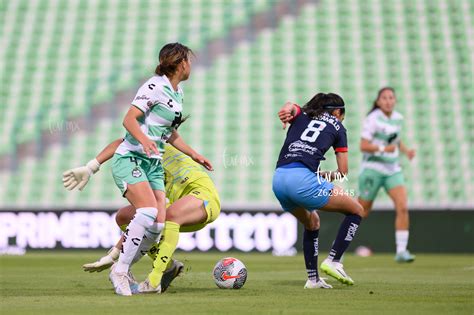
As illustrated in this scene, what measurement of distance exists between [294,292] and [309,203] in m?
0.85

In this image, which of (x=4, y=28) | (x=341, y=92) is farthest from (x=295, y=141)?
(x=4, y=28)

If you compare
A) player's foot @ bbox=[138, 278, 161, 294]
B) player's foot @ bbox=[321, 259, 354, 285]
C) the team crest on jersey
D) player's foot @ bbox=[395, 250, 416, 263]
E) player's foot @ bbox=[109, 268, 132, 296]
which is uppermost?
the team crest on jersey

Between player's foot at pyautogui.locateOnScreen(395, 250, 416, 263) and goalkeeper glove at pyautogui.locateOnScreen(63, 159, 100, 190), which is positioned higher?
A: goalkeeper glove at pyautogui.locateOnScreen(63, 159, 100, 190)

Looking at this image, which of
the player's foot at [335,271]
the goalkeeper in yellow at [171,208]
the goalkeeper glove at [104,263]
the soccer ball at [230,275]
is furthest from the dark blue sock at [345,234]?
the goalkeeper glove at [104,263]

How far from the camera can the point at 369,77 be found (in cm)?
1941

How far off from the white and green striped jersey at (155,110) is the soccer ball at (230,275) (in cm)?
124

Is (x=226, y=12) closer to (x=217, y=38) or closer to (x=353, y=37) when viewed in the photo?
(x=217, y=38)

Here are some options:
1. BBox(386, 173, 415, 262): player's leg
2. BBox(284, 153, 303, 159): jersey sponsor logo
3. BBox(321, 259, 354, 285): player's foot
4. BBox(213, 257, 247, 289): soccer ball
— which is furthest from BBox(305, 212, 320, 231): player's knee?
Answer: BBox(386, 173, 415, 262): player's leg

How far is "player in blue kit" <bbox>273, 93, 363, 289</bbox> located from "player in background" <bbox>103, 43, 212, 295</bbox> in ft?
2.80

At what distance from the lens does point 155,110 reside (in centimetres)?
732

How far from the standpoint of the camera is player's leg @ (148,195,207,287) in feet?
24.1

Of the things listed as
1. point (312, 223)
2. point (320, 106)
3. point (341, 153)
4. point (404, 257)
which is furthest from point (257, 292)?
point (404, 257)

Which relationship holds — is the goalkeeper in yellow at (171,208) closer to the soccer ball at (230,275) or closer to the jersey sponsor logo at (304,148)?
the soccer ball at (230,275)

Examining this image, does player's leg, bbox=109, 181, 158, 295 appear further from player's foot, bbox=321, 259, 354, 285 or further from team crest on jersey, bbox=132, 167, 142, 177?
player's foot, bbox=321, 259, 354, 285
